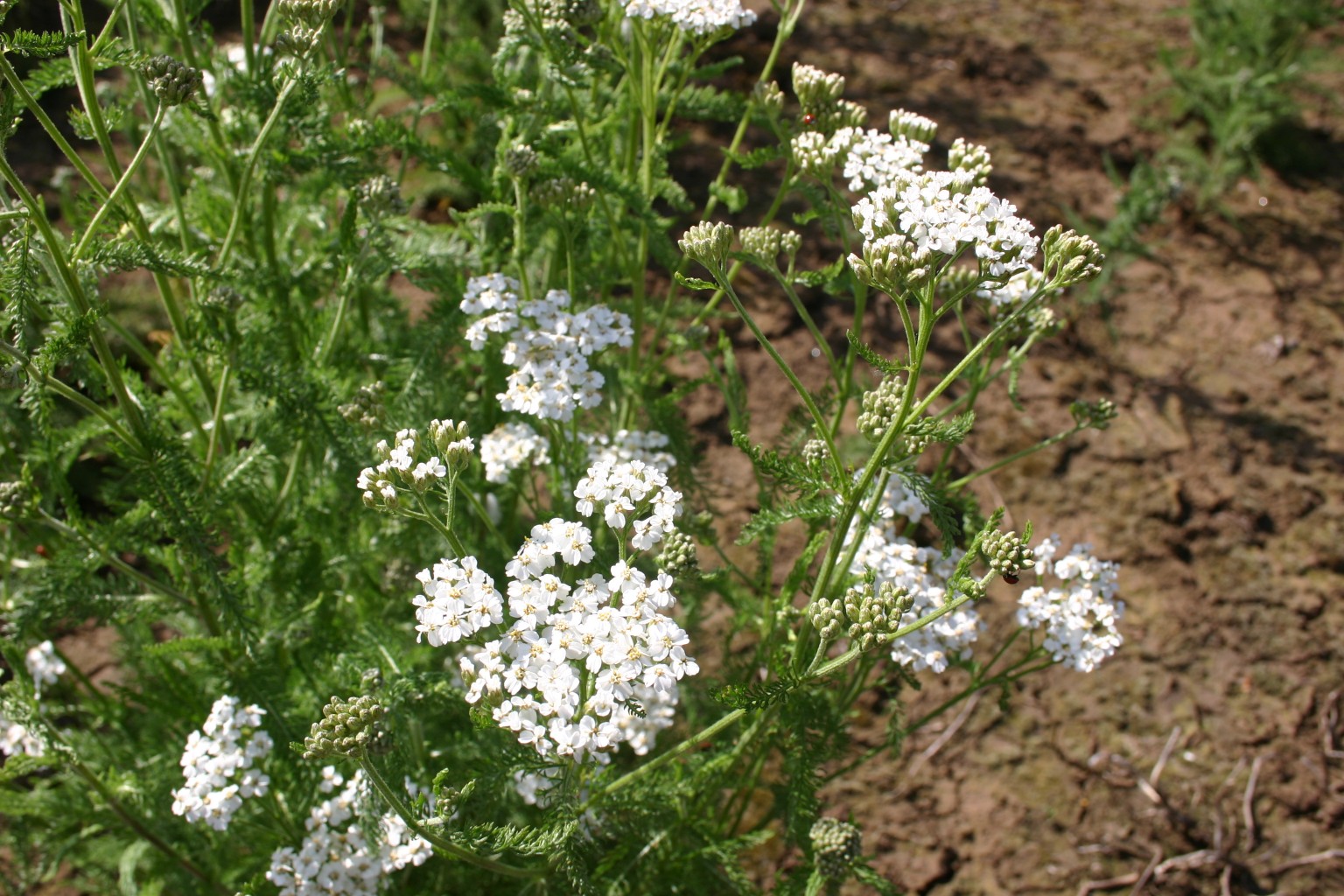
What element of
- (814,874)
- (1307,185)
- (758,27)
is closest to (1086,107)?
(1307,185)

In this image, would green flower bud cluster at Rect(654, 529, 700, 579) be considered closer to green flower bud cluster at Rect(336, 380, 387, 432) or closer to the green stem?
green flower bud cluster at Rect(336, 380, 387, 432)

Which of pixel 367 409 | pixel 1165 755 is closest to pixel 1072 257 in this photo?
pixel 367 409

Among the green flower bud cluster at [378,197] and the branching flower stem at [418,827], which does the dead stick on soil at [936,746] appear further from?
the green flower bud cluster at [378,197]

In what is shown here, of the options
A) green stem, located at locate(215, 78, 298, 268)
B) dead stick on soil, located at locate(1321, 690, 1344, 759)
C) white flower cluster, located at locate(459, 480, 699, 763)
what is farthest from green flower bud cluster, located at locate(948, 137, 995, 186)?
dead stick on soil, located at locate(1321, 690, 1344, 759)

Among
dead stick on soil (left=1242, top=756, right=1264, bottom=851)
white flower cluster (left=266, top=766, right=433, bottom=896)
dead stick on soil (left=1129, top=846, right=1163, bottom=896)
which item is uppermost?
white flower cluster (left=266, top=766, right=433, bottom=896)

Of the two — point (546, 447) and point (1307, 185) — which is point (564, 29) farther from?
point (1307, 185)
